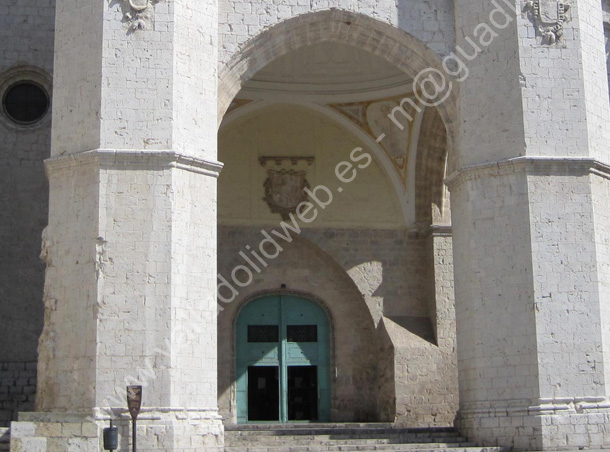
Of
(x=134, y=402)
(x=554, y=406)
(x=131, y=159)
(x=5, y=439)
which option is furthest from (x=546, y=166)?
(x=5, y=439)

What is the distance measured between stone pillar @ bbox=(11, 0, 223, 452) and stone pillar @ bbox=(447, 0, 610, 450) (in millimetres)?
3646

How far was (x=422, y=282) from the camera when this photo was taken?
1798 cm

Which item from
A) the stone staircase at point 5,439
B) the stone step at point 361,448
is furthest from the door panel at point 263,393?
A: the stone staircase at point 5,439

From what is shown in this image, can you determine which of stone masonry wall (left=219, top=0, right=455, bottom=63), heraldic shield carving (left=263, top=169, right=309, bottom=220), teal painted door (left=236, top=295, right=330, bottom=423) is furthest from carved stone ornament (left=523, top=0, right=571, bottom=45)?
teal painted door (left=236, top=295, right=330, bottom=423)

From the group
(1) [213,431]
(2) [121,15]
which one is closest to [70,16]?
(2) [121,15]

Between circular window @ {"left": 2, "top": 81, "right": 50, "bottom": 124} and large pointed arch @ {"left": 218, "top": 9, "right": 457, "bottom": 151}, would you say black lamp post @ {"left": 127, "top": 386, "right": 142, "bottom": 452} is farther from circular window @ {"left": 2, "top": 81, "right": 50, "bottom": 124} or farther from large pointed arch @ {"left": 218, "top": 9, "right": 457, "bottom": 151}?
circular window @ {"left": 2, "top": 81, "right": 50, "bottom": 124}

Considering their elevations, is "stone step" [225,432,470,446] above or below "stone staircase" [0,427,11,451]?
below

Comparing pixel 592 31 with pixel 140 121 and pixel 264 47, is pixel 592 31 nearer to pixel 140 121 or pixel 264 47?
pixel 264 47

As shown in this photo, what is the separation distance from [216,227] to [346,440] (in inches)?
141

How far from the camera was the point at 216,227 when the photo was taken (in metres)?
14.1

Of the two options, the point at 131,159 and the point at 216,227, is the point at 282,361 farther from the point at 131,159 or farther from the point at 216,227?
the point at 131,159

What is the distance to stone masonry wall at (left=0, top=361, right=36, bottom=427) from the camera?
1552 centimetres

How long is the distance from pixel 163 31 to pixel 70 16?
4.72 feet

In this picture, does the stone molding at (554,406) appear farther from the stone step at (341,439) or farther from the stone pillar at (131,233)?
the stone pillar at (131,233)
